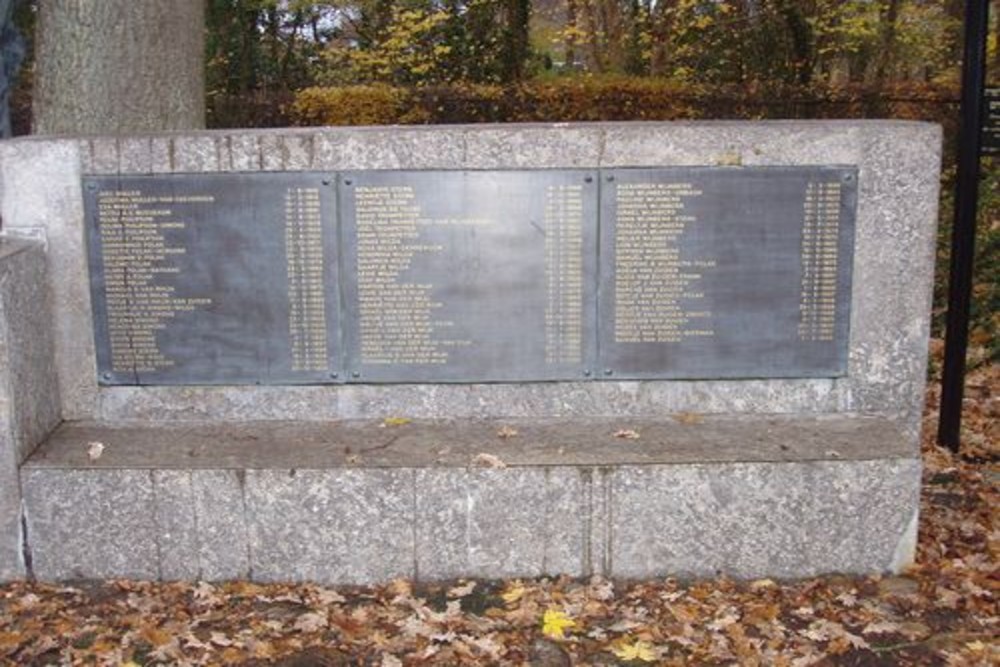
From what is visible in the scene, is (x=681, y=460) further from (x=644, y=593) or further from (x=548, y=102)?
(x=548, y=102)

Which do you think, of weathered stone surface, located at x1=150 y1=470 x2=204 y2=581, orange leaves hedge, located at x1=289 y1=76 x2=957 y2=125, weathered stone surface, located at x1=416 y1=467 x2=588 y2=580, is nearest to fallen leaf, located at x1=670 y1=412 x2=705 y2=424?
weathered stone surface, located at x1=416 y1=467 x2=588 y2=580

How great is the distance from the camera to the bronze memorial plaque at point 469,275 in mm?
4734

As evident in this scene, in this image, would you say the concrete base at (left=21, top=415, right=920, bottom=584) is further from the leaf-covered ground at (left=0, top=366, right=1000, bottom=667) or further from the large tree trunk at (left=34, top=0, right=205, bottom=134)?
the large tree trunk at (left=34, top=0, right=205, bottom=134)

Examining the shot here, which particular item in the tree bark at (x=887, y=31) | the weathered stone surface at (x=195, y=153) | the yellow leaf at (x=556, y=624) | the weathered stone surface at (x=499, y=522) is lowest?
the yellow leaf at (x=556, y=624)

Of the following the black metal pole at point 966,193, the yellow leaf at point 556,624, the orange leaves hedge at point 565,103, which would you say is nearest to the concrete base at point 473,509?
the yellow leaf at point 556,624

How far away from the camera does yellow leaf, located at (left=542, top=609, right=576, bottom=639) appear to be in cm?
422

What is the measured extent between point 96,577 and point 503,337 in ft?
7.02

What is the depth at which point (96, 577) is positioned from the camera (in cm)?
462

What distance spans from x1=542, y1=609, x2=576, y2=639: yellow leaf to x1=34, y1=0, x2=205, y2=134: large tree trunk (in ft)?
12.5

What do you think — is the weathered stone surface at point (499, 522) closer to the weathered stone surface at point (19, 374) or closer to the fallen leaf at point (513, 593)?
the fallen leaf at point (513, 593)

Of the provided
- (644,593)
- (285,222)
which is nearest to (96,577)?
(285,222)

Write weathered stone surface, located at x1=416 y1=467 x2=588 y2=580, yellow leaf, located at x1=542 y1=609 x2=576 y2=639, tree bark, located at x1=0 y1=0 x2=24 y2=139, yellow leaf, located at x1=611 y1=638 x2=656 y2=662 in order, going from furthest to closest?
tree bark, located at x1=0 y1=0 x2=24 y2=139, weathered stone surface, located at x1=416 y1=467 x2=588 y2=580, yellow leaf, located at x1=542 y1=609 x2=576 y2=639, yellow leaf, located at x1=611 y1=638 x2=656 y2=662

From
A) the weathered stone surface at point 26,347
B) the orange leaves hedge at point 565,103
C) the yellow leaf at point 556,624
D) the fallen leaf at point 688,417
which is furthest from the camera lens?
the orange leaves hedge at point 565,103

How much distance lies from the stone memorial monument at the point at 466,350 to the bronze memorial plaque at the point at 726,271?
1 cm
